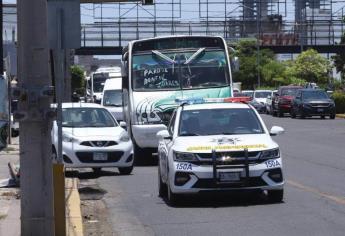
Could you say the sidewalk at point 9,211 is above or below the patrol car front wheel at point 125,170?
above

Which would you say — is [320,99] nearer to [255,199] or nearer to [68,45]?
[255,199]

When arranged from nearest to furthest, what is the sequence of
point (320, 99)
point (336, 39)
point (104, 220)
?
point (104, 220), point (320, 99), point (336, 39)

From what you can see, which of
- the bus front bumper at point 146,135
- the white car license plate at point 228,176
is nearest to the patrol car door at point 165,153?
the white car license plate at point 228,176

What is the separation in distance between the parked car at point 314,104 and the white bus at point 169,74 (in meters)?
25.2

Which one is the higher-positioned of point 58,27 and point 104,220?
point 58,27

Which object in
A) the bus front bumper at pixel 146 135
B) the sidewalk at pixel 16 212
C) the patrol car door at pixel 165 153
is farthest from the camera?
the bus front bumper at pixel 146 135

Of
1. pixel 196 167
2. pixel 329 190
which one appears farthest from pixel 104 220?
pixel 329 190

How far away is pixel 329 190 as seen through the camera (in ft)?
47.5

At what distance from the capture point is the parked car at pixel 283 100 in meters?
50.3

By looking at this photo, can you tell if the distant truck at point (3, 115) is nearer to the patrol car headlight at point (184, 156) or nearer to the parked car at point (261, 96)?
the patrol car headlight at point (184, 156)

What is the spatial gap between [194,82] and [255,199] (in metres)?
8.27

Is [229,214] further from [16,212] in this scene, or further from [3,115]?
[3,115]

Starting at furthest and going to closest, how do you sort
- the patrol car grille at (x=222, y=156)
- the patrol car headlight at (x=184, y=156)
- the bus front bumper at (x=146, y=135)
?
the bus front bumper at (x=146, y=135), the patrol car headlight at (x=184, y=156), the patrol car grille at (x=222, y=156)

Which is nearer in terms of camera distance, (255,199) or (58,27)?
(58,27)
